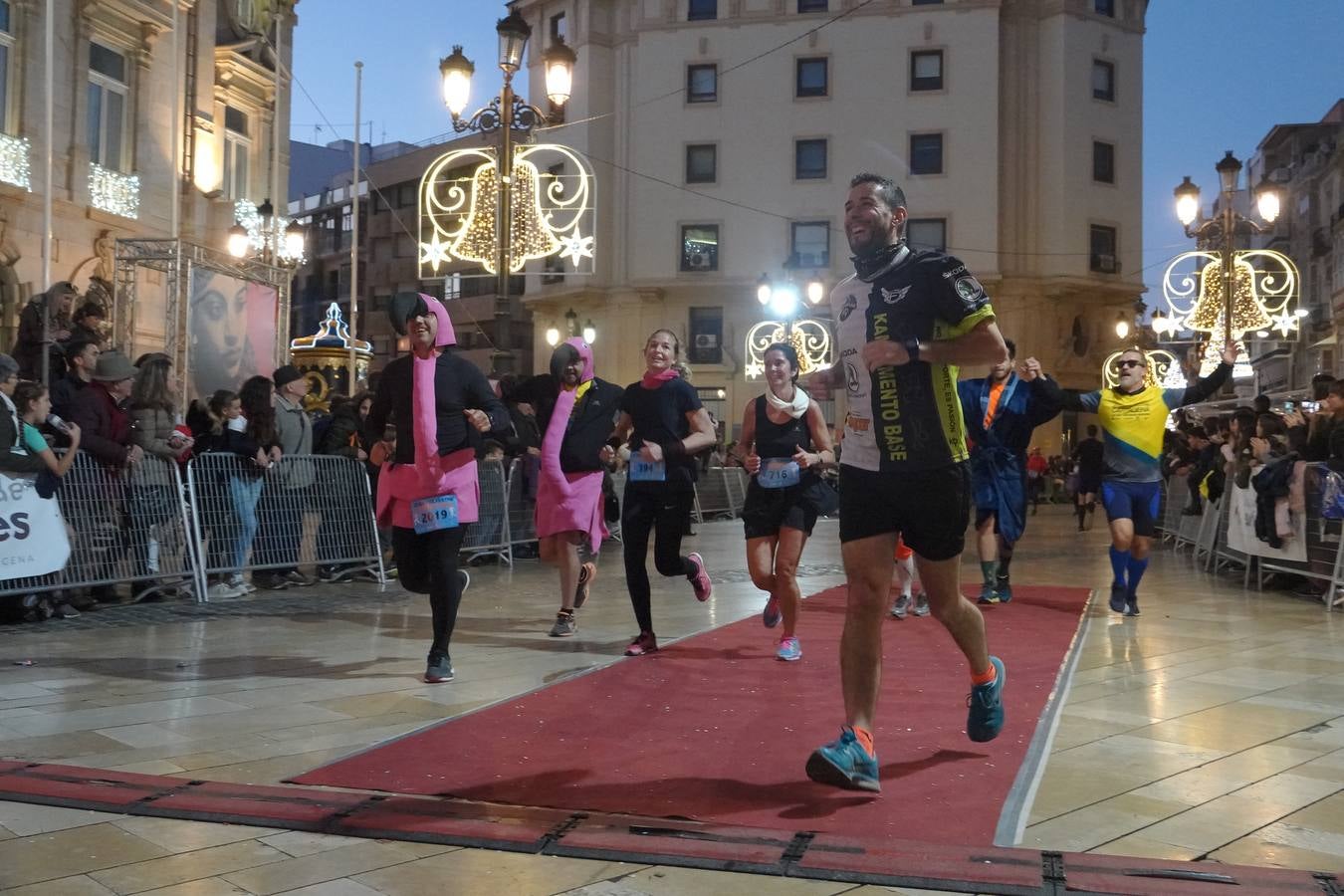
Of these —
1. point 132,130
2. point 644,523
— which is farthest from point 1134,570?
point 132,130

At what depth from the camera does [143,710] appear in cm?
568

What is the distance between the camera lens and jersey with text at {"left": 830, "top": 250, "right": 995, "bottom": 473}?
4367mm

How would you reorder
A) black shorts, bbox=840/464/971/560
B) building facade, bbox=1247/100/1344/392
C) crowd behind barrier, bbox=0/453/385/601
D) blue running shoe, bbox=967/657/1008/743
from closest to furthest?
black shorts, bbox=840/464/971/560 → blue running shoe, bbox=967/657/1008/743 → crowd behind barrier, bbox=0/453/385/601 → building facade, bbox=1247/100/1344/392

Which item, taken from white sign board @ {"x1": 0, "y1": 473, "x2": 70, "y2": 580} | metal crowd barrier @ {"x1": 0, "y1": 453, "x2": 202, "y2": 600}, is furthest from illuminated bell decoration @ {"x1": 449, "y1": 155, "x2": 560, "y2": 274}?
white sign board @ {"x1": 0, "y1": 473, "x2": 70, "y2": 580}

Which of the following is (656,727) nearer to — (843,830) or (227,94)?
(843,830)

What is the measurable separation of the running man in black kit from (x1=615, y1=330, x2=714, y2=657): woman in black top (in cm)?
276

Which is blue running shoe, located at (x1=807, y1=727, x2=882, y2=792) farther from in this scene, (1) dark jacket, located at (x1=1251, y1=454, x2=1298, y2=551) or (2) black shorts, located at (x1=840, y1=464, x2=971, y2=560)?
(1) dark jacket, located at (x1=1251, y1=454, x2=1298, y2=551)

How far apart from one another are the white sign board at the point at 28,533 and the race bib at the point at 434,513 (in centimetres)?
338

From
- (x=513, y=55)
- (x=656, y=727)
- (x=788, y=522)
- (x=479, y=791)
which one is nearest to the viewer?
(x=479, y=791)

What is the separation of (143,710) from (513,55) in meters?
8.43

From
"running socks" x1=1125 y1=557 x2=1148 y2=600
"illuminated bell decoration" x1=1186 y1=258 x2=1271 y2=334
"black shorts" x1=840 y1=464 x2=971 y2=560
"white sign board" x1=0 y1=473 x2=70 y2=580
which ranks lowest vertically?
"running socks" x1=1125 y1=557 x2=1148 y2=600

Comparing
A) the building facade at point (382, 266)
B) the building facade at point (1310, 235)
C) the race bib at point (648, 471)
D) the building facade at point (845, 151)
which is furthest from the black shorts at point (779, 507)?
the building facade at point (1310, 235)

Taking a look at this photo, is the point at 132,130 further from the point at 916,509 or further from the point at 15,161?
the point at 916,509

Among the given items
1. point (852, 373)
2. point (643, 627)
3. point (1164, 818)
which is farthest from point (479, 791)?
point (643, 627)
